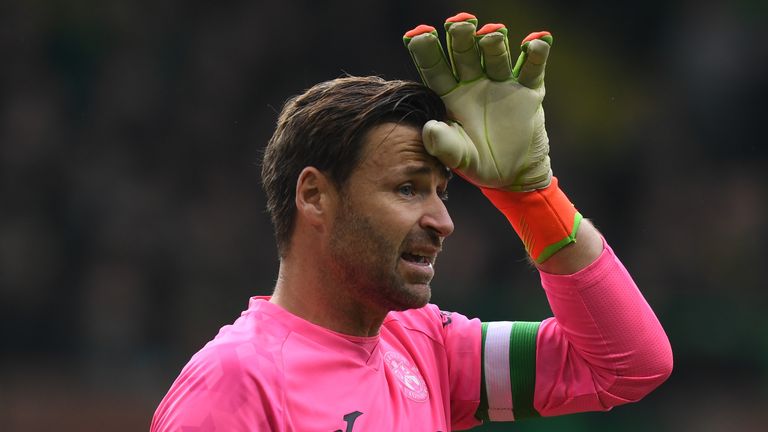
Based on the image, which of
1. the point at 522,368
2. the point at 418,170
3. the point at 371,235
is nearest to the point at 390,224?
the point at 371,235

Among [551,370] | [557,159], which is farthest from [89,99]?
[551,370]

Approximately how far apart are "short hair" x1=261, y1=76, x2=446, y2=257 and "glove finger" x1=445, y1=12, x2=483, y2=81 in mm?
99

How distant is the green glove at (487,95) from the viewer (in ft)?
9.45

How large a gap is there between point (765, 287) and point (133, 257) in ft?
15.8

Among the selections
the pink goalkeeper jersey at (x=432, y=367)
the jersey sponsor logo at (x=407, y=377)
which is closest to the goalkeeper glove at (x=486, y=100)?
the pink goalkeeper jersey at (x=432, y=367)

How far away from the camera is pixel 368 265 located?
2.85 m

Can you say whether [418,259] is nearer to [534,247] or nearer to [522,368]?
[534,247]

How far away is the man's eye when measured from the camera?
113 inches

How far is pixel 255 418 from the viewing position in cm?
260

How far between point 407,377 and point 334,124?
0.71 m

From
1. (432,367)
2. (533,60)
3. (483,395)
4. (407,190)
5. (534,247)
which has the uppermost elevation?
(533,60)

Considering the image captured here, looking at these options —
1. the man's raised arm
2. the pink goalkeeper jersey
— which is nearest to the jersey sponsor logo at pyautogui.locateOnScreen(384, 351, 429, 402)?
the pink goalkeeper jersey

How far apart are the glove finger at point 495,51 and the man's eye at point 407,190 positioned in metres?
0.36

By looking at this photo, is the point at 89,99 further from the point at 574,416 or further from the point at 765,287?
the point at 765,287
